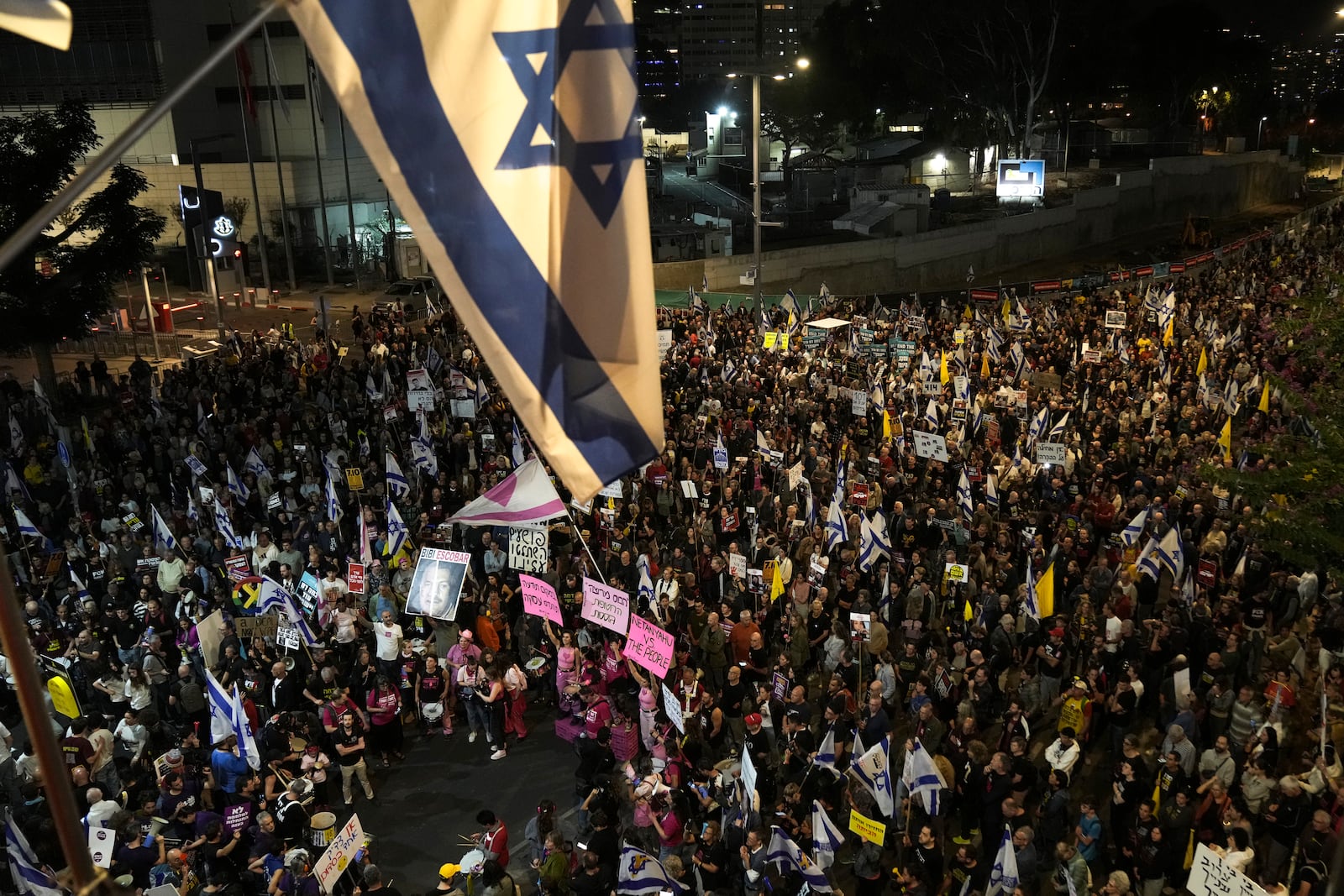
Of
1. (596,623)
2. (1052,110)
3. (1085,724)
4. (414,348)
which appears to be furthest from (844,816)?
(1052,110)

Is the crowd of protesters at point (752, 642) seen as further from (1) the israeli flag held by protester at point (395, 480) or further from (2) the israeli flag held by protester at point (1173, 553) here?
(1) the israeli flag held by protester at point (395, 480)

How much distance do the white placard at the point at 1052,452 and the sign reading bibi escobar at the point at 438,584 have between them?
9.60 m

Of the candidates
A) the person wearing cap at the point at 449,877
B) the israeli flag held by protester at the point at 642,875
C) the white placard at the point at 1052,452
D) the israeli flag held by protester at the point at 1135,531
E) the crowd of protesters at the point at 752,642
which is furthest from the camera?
the white placard at the point at 1052,452

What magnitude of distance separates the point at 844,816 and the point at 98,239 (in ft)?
86.2

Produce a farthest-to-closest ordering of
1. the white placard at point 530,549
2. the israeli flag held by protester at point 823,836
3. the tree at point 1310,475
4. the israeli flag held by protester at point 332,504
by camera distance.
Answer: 1. the israeli flag held by protester at point 332,504
2. the white placard at point 530,549
3. the tree at point 1310,475
4. the israeli flag held by protester at point 823,836

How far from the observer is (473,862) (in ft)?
31.2

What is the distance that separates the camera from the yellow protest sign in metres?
9.20

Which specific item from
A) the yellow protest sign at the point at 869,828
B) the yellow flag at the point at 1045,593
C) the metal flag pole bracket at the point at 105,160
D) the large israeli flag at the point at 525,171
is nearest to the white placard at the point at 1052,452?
the yellow flag at the point at 1045,593

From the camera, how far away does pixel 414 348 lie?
27.7 meters

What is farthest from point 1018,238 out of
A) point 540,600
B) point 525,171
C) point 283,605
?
point 525,171

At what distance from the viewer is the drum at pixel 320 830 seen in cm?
1040

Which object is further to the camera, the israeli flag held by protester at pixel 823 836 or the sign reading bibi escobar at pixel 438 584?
the sign reading bibi escobar at pixel 438 584

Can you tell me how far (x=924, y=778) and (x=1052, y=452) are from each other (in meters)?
8.57

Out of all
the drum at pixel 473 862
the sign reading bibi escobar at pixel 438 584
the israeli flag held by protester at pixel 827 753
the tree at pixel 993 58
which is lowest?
the drum at pixel 473 862
